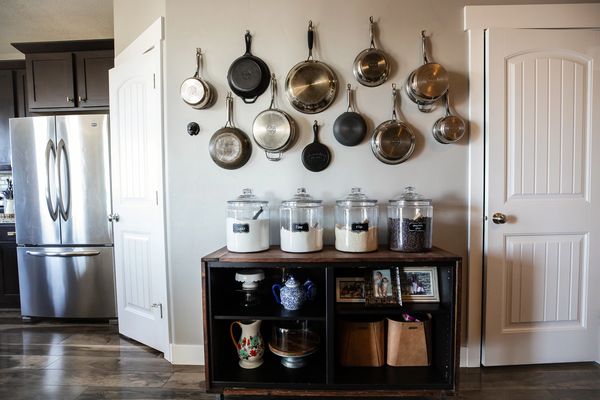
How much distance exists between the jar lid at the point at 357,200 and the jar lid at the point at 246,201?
47 centimetres

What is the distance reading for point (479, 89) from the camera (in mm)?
1737

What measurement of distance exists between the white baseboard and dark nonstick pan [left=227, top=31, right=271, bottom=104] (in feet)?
5.22

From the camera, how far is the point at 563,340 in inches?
70.4

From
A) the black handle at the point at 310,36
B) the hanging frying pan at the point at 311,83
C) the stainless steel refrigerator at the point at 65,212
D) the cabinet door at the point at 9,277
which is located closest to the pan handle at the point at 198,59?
the hanging frying pan at the point at 311,83

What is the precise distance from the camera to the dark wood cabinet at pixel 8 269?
8.84ft

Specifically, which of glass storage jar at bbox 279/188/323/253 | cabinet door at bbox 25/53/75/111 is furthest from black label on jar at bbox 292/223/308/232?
cabinet door at bbox 25/53/75/111

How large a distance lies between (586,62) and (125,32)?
2.96 m

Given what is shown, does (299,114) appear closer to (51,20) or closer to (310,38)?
(310,38)

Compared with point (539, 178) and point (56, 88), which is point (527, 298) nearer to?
point (539, 178)

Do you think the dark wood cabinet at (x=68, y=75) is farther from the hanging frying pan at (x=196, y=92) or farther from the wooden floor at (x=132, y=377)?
the wooden floor at (x=132, y=377)

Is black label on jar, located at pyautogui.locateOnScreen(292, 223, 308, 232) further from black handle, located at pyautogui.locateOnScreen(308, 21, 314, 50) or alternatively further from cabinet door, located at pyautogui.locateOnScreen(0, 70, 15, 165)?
cabinet door, located at pyautogui.locateOnScreen(0, 70, 15, 165)

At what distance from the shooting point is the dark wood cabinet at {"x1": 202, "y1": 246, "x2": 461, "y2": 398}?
1.42 metres

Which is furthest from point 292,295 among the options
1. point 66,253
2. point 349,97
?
point 66,253

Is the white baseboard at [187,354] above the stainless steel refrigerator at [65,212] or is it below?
below
